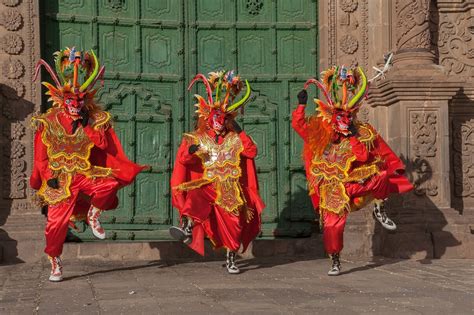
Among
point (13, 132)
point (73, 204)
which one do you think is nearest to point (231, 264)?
point (73, 204)

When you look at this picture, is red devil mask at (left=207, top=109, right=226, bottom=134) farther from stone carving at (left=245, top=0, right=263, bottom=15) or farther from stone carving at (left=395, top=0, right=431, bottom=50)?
stone carving at (left=395, top=0, right=431, bottom=50)

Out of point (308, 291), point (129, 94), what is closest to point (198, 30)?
point (129, 94)

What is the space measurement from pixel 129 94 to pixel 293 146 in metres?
2.35

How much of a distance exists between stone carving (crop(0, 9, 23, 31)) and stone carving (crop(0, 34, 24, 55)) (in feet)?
0.35

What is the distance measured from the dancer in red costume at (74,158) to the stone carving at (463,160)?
15.5ft

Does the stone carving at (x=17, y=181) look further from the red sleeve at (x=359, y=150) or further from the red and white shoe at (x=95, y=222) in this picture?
the red sleeve at (x=359, y=150)

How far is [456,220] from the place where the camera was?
10.9 metres

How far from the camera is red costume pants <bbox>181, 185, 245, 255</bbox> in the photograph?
9.22m

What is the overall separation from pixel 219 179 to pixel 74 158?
1.59m

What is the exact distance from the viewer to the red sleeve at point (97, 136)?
8.93m

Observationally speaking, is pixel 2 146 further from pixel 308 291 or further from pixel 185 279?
pixel 308 291

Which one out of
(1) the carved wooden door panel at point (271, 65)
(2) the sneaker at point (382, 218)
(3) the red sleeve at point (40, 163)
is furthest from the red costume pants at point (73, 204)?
(1) the carved wooden door panel at point (271, 65)

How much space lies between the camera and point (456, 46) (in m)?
11.9

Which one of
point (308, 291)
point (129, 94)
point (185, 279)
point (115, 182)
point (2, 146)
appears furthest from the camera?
point (129, 94)
